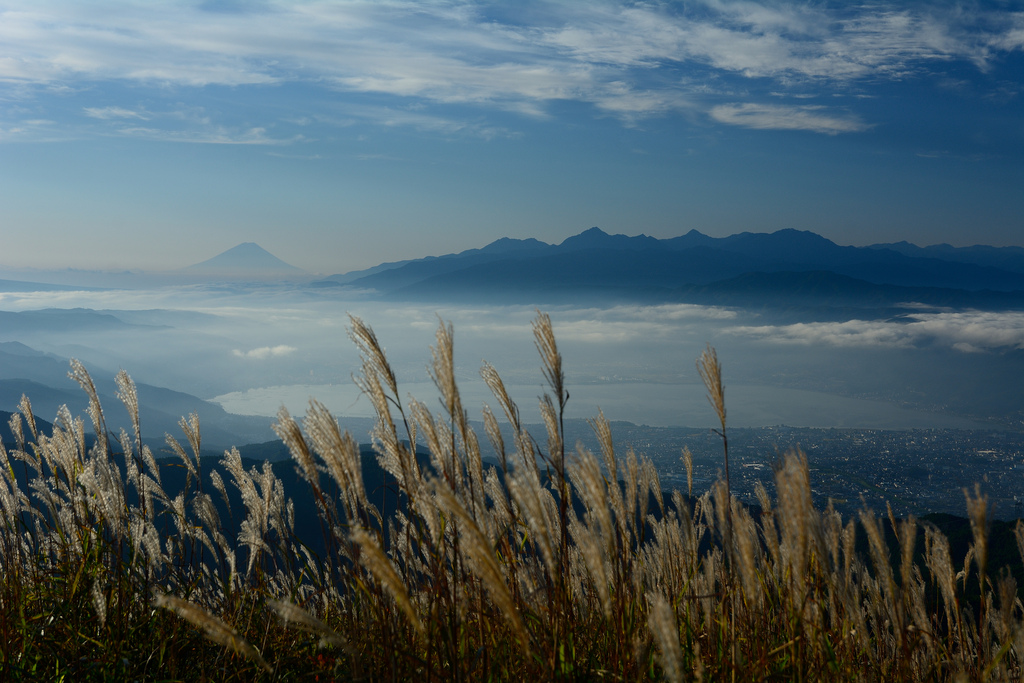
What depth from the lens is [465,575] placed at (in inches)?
76.7

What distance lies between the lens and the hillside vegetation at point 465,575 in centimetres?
144

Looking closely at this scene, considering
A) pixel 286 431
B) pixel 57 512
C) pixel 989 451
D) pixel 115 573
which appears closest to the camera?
pixel 286 431

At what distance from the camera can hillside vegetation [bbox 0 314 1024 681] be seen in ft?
4.72

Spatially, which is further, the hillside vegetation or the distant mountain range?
the distant mountain range

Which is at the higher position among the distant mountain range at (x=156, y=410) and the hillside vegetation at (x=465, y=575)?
the hillside vegetation at (x=465, y=575)

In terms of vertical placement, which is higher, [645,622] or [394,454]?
[394,454]

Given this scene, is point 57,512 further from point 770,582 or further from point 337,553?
point 770,582

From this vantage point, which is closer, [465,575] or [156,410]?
[465,575]

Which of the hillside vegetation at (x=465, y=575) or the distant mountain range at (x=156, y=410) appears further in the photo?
the distant mountain range at (x=156, y=410)

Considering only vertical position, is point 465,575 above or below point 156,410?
above

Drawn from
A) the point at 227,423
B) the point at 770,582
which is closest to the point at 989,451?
the point at 770,582

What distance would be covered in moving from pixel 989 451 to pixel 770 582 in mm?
120457

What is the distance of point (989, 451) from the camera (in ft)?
305

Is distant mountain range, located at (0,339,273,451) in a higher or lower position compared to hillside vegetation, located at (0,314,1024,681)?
lower
